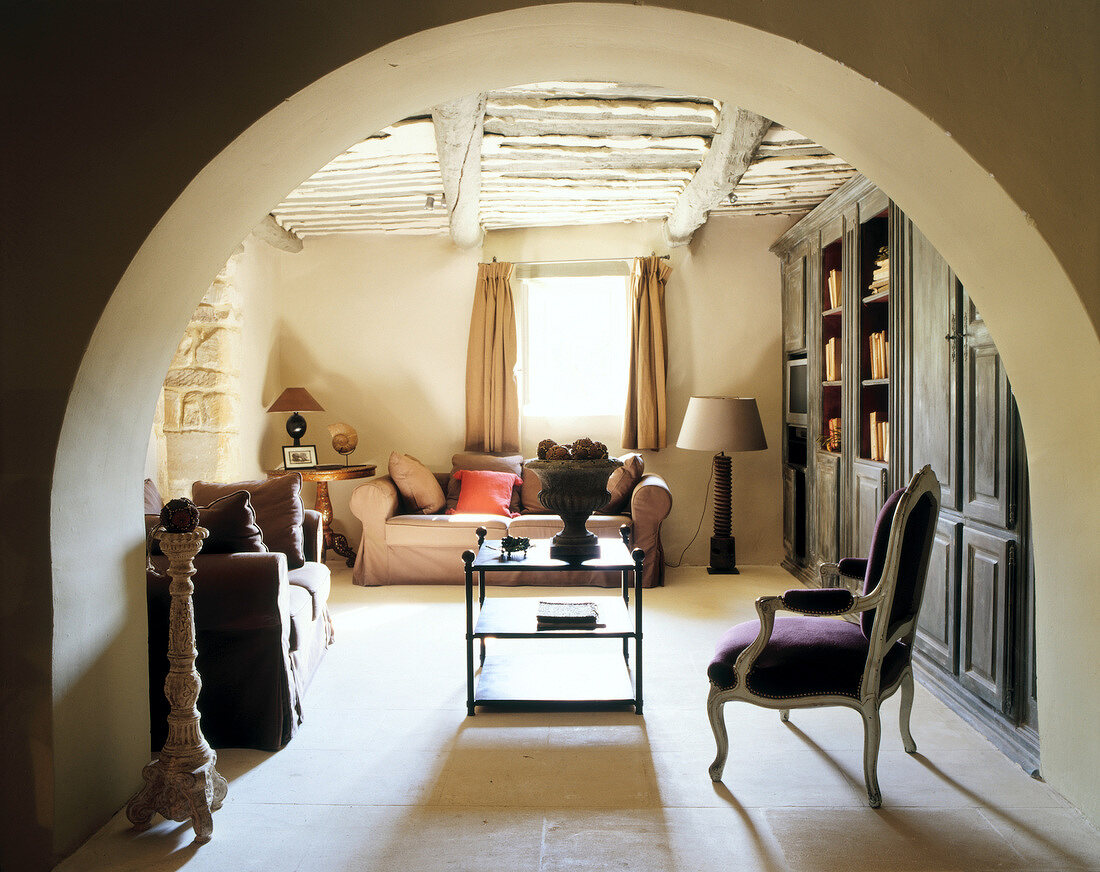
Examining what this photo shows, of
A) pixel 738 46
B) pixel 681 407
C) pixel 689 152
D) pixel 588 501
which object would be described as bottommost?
pixel 588 501

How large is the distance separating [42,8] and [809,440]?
14.2 feet

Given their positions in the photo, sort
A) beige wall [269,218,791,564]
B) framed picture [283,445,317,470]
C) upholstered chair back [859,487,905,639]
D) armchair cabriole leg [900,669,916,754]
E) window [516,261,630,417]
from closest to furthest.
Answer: upholstered chair back [859,487,905,639] < armchair cabriole leg [900,669,916,754] < framed picture [283,445,317,470] < beige wall [269,218,791,564] < window [516,261,630,417]

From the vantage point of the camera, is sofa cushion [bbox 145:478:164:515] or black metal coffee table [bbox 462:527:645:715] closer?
black metal coffee table [bbox 462:527:645:715]

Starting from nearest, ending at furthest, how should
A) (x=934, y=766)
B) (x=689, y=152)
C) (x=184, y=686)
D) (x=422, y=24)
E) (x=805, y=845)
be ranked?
1. (x=422, y=24)
2. (x=805, y=845)
3. (x=184, y=686)
4. (x=934, y=766)
5. (x=689, y=152)

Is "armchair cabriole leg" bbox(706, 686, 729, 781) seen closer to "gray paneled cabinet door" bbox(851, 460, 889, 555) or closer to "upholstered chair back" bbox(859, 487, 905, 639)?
"upholstered chair back" bbox(859, 487, 905, 639)

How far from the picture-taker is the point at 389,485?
17.4 ft

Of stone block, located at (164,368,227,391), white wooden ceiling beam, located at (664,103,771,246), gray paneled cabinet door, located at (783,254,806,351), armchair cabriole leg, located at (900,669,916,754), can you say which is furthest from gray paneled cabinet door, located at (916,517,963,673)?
stone block, located at (164,368,227,391)

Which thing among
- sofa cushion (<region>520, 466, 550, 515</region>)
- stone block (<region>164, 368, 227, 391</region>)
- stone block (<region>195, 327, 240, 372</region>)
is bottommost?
sofa cushion (<region>520, 466, 550, 515</region>)

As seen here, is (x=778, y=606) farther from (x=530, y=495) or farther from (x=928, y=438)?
(x=530, y=495)

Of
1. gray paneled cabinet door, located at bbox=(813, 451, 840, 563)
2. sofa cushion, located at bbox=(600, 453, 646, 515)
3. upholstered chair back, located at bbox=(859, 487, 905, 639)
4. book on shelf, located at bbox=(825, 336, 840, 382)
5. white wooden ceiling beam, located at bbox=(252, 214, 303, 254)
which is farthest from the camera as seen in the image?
white wooden ceiling beam, located at bbox=(252, 214, 303, 254)

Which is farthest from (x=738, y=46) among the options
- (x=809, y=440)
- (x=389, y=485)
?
(x=389, y=485)

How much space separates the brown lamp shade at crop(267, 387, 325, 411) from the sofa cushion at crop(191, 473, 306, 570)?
1.95m

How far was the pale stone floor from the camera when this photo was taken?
1996mm

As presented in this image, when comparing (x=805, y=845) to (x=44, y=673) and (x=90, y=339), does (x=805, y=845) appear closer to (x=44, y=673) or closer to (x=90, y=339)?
(x=44, y=673)
